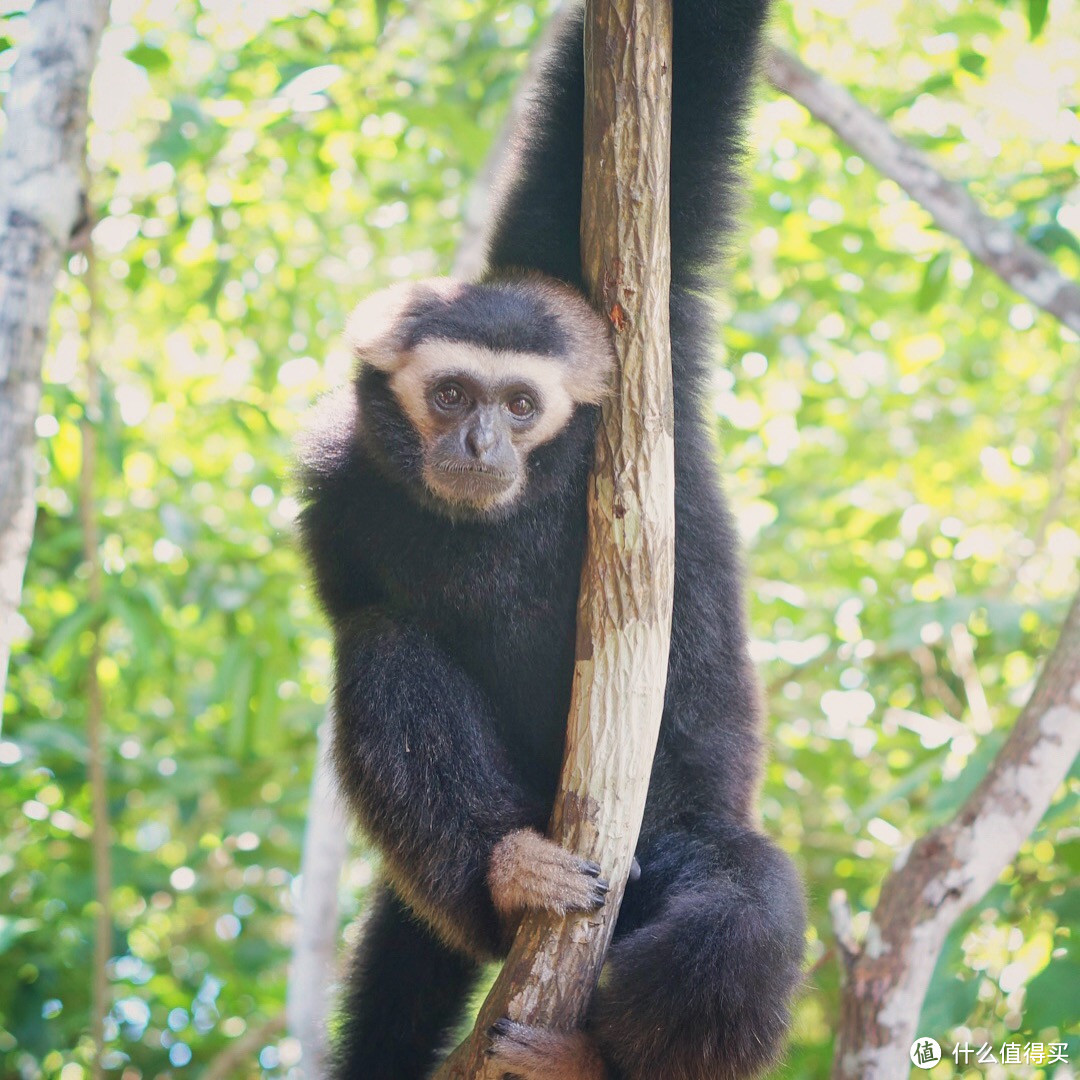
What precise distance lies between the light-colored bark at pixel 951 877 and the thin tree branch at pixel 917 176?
5.84ft

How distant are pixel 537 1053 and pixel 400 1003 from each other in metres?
1.11

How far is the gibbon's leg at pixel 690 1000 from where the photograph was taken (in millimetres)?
2592

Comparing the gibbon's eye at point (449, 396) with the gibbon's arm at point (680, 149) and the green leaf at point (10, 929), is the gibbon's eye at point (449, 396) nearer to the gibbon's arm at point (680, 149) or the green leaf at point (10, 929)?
the gibbon's arm at point (680, 149)

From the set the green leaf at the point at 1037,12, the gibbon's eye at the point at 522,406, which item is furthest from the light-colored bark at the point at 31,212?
the green leaf at the point at 1037,12

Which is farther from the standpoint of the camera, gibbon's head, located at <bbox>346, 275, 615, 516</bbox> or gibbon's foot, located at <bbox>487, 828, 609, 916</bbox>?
gibbon's head, located at <bbox>346, 275, 615, 516</bbox>

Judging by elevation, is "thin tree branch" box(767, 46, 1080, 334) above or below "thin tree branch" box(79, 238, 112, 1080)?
above

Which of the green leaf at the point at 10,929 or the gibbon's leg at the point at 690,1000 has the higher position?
the gibbon's leg at the point at 690,1000

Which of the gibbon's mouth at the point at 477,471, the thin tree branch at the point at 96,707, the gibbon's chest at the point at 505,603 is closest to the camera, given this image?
the gibbon's mouth at the point at 477,471

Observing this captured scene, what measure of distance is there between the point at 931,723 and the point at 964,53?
2664mm

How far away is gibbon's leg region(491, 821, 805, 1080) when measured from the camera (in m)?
2.59

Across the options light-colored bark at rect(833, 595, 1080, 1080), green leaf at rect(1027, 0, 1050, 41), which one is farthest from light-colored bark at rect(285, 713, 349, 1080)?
green leaf at rect(1027, 0, 1050, 41)

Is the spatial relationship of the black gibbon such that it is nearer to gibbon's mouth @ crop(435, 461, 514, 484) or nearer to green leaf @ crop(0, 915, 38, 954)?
gibbon's mouth @ crop(435, 461, 514, 484)

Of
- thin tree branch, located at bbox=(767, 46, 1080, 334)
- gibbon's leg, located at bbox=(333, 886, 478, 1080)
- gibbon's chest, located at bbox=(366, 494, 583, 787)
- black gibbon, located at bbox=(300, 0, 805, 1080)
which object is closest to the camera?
black gibbon, located at bbox=(300, 0, 805, 1080)

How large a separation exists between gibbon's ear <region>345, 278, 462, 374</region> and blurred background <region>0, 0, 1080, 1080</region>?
0.64 metres
